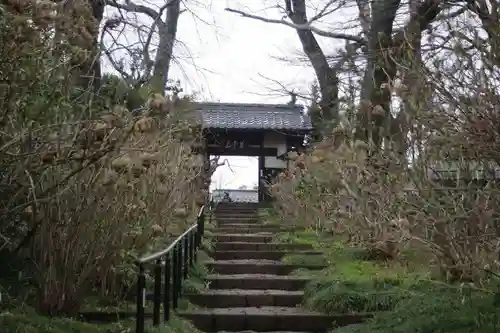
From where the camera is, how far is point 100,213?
5.32 metres

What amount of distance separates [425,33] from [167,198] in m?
3.44

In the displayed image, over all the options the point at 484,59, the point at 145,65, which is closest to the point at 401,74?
the point at 484,59

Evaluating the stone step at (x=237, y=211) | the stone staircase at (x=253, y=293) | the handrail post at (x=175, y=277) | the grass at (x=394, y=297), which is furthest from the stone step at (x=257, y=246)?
the stone step at (x=237, y=211)

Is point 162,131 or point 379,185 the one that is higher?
point 162,131

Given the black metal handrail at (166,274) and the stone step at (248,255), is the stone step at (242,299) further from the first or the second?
the stone step at (248,255)

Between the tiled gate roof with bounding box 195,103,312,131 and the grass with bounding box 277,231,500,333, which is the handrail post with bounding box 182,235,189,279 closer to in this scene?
the grass with bounding box 277,231,500,333

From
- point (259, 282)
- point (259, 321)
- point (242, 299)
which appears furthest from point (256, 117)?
point (259, 321)

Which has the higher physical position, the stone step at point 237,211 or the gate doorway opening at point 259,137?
the gate doorway opening at point 259,137

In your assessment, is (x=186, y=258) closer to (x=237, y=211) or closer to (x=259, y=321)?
(x=259, y=321)

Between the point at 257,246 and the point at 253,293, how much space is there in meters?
2.77

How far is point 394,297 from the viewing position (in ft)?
21.3

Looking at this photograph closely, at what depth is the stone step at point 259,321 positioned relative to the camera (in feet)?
21.3

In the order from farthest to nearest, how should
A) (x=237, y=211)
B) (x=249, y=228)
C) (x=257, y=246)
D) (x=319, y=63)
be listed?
(x=237, y=211) < (x=319, y=63) < (x=249, y=228) < (x=257, y=246)

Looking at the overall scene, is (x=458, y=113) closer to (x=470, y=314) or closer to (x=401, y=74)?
(x=401, y=74)
